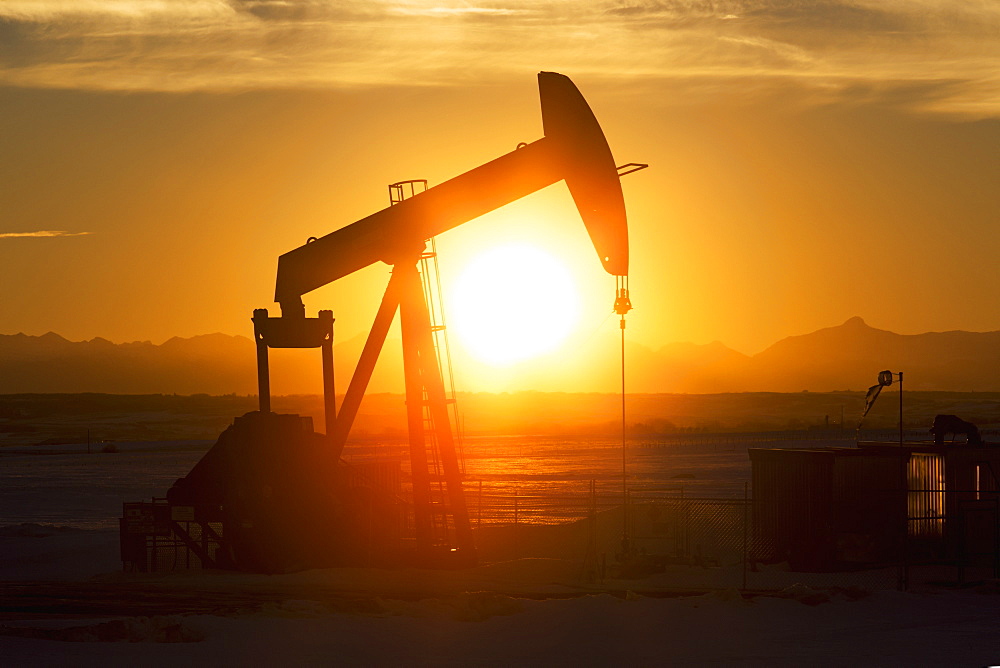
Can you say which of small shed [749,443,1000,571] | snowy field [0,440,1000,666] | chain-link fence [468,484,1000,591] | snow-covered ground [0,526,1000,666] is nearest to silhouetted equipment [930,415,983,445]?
small shed [749,443,1000,571]

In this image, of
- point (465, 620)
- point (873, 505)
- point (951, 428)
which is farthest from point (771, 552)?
point (465, 620)

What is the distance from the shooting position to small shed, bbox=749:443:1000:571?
23844mm

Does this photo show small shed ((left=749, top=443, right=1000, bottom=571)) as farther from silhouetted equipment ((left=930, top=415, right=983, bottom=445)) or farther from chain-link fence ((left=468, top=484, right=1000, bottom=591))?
silhouetted equipment ((left=930, top=415, right=983, bottom=445))

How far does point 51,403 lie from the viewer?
175125 mm

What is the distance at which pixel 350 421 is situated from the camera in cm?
2616

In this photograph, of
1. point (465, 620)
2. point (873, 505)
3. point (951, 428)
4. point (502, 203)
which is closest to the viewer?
point (465, 620)

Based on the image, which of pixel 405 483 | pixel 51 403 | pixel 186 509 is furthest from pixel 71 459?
pixel 51 403

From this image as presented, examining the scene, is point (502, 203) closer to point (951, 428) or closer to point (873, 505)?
point (873, 505)

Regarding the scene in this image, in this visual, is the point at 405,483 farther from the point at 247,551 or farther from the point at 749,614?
the point at 749,614

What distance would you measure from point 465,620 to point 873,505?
9.91 m

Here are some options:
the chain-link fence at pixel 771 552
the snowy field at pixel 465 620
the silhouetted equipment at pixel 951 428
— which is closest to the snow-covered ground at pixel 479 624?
the snowy field at pixel 465 620

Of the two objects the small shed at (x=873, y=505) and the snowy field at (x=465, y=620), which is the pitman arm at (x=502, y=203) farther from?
the snowy field at (x=465, y=620)

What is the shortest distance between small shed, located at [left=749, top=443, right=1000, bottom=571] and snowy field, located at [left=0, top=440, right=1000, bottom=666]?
1.85 meters

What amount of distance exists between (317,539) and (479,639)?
26.9ft
